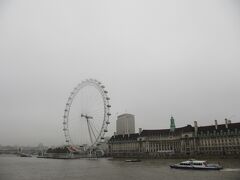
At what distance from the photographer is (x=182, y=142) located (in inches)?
4166

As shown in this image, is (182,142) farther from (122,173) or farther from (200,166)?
(122,173)

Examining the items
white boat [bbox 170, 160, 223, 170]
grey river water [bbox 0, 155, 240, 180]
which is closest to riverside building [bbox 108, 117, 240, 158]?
grey river water [bbox 0, 155, 240, 180]

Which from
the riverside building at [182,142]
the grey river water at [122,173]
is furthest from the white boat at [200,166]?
the riverside building at [182,142]

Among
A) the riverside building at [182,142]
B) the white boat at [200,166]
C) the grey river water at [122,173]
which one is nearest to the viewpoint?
the grey river water at [122,173]

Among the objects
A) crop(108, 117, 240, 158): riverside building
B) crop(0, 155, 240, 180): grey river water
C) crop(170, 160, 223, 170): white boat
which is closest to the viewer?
crop(0, 155, 240, 180): grey river water

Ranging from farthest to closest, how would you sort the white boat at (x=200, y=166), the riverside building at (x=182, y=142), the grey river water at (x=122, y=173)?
the riverside building at (x=182, y=142), the white boat at (x=200, y=166), the grey river water at (x=122, y=173)

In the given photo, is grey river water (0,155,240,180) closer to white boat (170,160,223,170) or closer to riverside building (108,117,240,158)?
white boat (170,160,223,170)

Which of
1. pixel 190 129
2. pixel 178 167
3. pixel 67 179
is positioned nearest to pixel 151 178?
pixel 67 179

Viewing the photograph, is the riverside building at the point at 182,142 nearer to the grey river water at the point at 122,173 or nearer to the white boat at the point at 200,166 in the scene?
the grey river water at the point at 122,173

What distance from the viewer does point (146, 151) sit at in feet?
387

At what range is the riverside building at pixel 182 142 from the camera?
307 ft

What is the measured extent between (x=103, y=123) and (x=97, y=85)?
1127 centimetres

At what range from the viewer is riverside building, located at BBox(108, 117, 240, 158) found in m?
93.7

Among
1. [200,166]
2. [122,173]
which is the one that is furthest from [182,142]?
[122,173]
